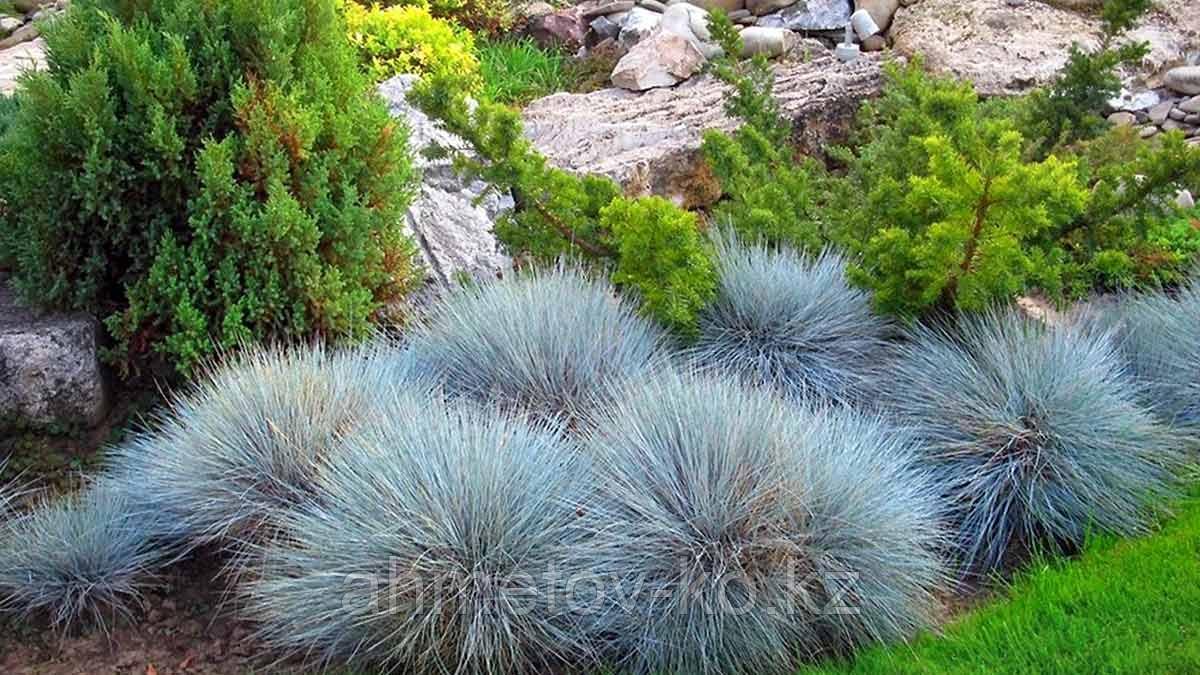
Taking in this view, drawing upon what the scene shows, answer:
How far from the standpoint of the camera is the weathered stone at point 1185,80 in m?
7.13

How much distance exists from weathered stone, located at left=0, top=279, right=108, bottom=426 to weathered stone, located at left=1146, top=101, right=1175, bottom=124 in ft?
19.6

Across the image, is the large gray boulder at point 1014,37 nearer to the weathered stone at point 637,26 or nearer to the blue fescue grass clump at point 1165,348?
the weathered stone at point 637,26

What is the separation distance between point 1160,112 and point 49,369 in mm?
6203

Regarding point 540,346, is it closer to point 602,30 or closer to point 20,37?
point 602,30

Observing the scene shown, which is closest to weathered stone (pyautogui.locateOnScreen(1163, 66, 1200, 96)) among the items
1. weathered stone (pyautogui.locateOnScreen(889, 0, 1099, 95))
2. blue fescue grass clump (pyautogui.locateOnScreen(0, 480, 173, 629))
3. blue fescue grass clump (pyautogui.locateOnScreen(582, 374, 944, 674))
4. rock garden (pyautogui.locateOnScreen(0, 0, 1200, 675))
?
weathered stone (pyautogui.locateOnScreen(889, 0, 1099, 95))

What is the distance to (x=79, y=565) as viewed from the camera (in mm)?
3404

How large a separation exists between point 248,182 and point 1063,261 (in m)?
3.08

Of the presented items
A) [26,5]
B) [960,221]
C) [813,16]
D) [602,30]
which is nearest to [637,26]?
[602,30]

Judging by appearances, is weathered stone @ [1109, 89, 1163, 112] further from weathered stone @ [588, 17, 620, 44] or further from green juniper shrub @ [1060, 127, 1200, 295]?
weathered stone @ [588, 17, 620, 44]

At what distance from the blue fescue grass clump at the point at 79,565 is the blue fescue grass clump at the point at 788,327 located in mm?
1930

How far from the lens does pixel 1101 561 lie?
137 inches

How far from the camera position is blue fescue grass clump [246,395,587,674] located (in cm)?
297

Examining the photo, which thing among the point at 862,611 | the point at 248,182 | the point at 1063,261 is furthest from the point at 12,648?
the point at 1063,261

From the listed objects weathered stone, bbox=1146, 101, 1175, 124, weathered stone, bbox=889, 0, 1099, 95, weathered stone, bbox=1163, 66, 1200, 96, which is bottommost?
weathered stone, bbox=1146, 101, 1175, 124
